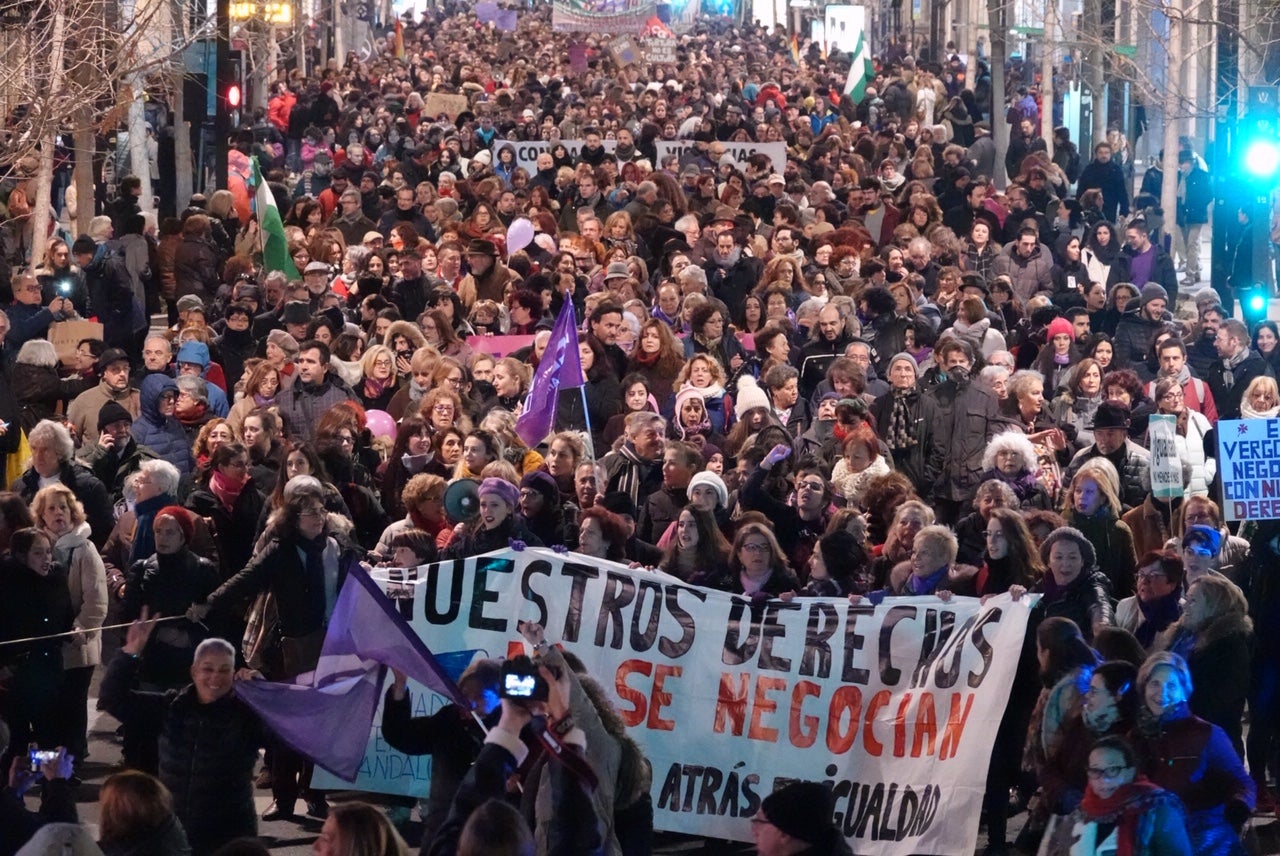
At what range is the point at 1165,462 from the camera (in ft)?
39.6

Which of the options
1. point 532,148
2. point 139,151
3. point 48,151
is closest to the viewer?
point 48,151

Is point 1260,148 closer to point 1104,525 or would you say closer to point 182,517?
point 1104,525

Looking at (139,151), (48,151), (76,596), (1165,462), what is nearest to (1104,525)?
(1165,462)

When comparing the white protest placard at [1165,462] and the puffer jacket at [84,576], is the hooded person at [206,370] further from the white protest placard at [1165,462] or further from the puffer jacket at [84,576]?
the white protest placard at [1165,462]

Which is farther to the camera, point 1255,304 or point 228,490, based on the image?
point 1255,304

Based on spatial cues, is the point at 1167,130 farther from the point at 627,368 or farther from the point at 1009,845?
the point at 1009,845

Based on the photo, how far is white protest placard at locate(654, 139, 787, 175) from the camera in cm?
2692

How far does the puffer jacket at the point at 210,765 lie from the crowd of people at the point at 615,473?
12mm

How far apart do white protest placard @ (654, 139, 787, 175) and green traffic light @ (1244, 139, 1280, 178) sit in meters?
9.61

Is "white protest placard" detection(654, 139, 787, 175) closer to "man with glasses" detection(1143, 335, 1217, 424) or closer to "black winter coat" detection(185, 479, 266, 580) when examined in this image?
"man with glasses" detection(1143, 335, 1217, 424)

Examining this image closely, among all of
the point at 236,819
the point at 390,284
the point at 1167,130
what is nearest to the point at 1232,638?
the point at 236,819

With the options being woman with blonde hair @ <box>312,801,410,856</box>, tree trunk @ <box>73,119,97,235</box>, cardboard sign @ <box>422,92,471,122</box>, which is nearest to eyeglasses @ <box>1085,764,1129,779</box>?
woman with blonde hair @ <box>312,801,410,856</box>

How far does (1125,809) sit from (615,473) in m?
5.31

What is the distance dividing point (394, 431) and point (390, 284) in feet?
15.1
